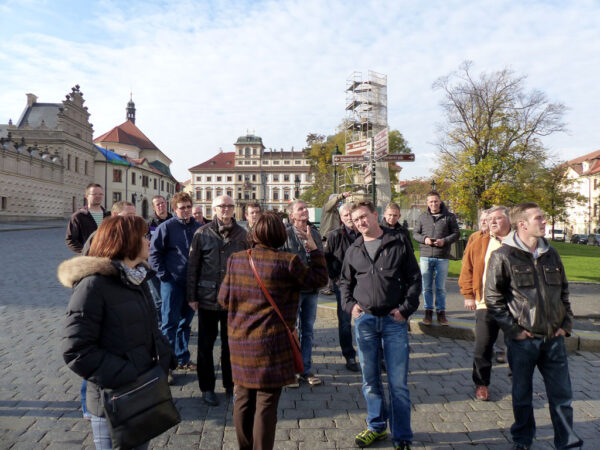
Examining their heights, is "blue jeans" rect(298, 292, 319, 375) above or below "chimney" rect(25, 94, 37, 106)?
below

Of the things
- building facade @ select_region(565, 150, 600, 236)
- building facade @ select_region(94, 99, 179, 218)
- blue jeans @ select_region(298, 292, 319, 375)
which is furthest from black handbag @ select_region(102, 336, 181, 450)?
building facade @ select_region(565, 150, 600, 236)

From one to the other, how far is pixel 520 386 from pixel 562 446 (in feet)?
1.54

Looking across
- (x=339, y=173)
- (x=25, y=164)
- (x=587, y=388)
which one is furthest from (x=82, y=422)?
(x=25, y=164)

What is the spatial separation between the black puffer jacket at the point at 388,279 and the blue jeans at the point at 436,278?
125 inches

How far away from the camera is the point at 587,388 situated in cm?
436

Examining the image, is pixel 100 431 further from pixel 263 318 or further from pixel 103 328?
pixel 263 318

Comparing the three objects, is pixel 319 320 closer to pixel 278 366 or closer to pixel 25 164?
pixel 278 366

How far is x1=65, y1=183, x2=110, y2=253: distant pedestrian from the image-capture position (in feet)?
16.6

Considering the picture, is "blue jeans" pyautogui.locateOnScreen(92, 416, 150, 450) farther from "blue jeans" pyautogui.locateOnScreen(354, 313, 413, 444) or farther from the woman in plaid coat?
"blue jeans" pyautogui.locateOnScreen(354, 313, 413, 444)

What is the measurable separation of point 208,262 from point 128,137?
291ft

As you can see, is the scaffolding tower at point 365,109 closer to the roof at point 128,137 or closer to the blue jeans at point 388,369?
the blue jeans at point 388,369

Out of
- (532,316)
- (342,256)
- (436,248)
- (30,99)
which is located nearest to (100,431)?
(532,316)

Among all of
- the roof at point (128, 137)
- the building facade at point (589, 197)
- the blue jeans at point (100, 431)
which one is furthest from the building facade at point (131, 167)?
the building facade at point (589, 197)

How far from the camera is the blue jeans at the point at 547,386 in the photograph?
3.02m
